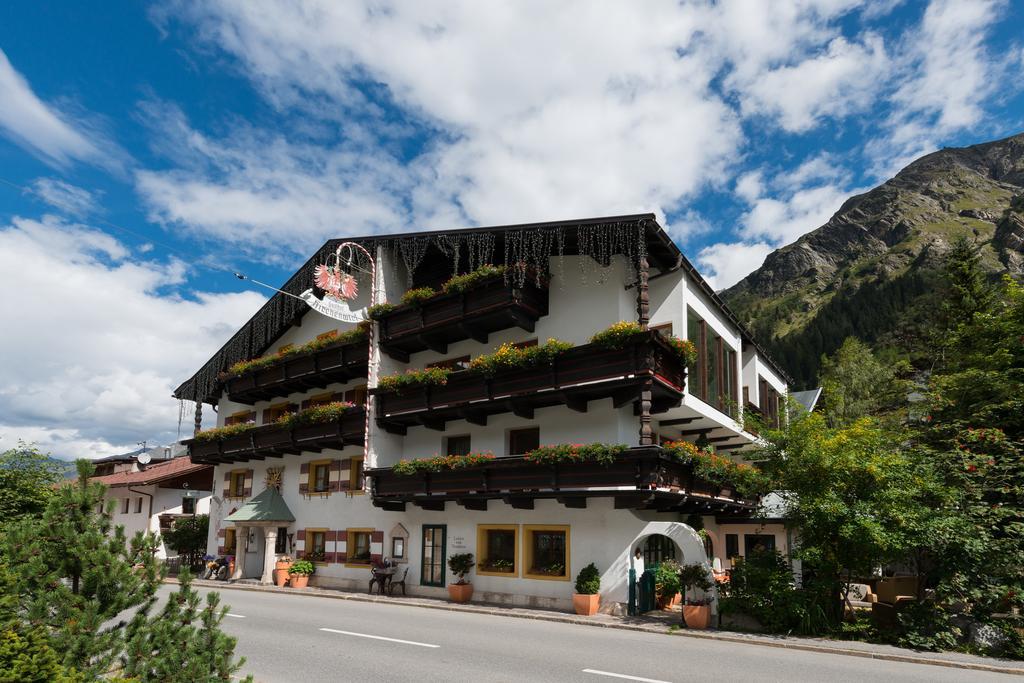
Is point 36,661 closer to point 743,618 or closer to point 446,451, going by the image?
point 743,618

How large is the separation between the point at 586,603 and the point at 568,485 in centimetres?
317

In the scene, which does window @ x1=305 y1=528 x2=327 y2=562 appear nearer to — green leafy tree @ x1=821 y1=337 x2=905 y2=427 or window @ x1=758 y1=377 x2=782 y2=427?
window @ x1=758 y1=377 x2=782 y2=427

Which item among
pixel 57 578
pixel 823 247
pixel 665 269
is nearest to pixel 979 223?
pixel 823 247

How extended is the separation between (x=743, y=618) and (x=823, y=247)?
190m

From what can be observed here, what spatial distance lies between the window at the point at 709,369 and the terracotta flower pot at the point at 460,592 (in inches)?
363

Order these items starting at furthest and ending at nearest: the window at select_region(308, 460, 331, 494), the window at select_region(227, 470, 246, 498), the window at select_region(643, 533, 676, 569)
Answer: the window at select_region(227, 470, 246, 498)
the window at select_region(308, 460, 331, 494)
the window at select_region(643, 533, 676, 569)

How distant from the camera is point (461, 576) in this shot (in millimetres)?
22281

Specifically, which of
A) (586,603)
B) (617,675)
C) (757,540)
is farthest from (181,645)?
(757,540)

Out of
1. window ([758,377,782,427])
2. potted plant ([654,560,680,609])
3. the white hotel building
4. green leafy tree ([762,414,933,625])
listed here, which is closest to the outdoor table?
the white hotel building

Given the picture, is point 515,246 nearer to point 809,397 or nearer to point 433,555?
point 433,555

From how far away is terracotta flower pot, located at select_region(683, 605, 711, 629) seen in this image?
53.5ft

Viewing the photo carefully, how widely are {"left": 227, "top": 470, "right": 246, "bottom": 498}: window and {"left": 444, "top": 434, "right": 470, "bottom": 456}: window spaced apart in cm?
1280

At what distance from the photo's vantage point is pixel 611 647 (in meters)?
13.7

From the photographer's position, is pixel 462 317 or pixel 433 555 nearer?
pixel 462 317
